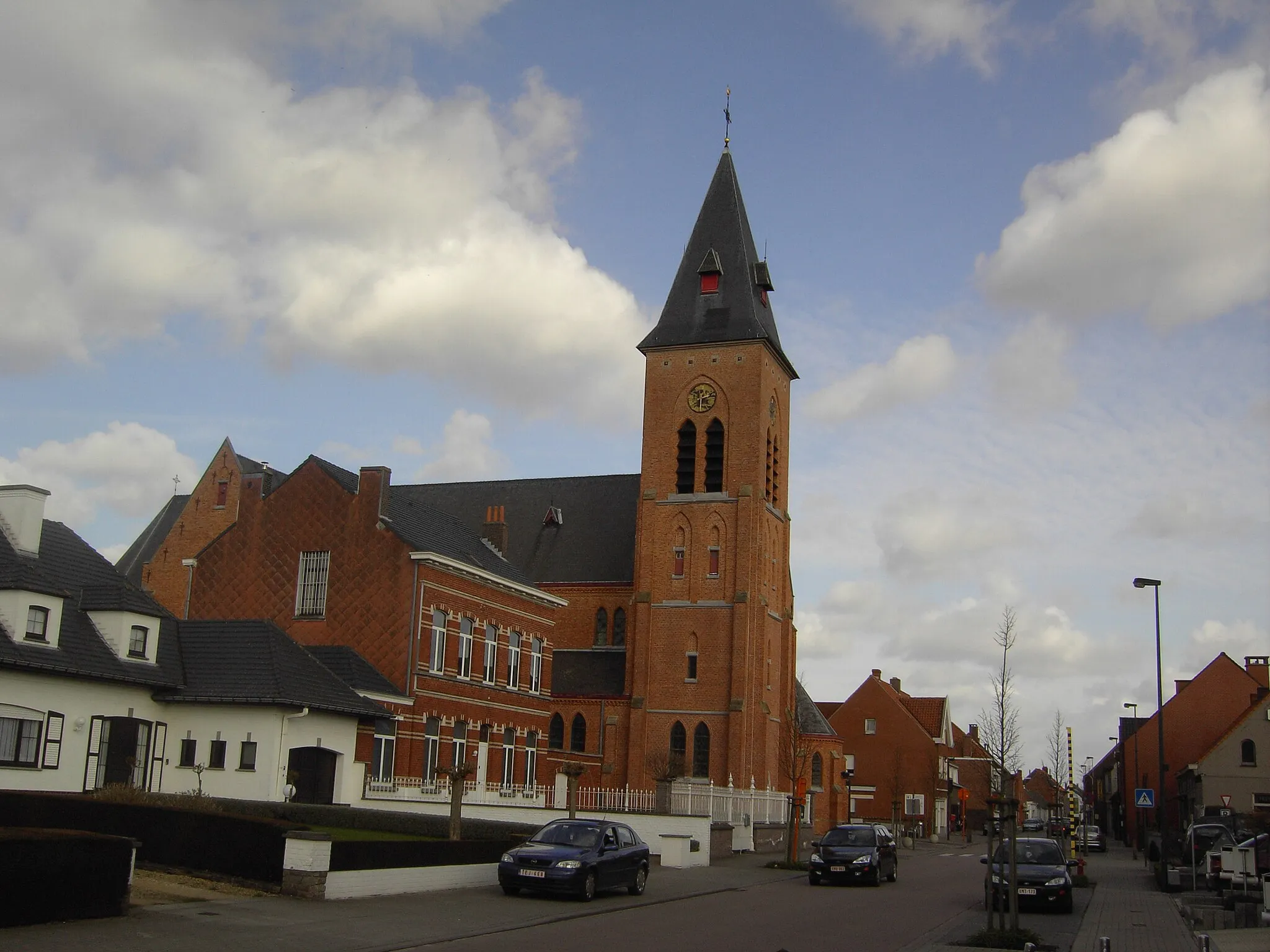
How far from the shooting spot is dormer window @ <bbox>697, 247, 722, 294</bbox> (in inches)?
2288

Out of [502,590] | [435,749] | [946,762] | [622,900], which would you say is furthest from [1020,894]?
[946,762]

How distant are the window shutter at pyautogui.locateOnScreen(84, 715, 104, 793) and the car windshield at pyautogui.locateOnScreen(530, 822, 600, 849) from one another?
11.1 meters

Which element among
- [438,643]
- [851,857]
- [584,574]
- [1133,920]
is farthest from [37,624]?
[584,574]

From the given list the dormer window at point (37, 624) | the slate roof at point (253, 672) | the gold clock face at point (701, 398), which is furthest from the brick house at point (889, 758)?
the dormer window at point (37, 624)

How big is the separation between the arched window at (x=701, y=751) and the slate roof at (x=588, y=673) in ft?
12.3

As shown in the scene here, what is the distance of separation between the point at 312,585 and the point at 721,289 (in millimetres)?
25317

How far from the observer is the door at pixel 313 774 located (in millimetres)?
32156

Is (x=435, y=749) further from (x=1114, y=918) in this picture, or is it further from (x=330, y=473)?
(x=1114, y=918)

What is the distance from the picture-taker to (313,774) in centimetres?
3262

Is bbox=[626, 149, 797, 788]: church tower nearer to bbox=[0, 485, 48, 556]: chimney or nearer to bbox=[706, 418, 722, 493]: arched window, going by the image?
bbox=[706, 418, 722, 493]: arched window

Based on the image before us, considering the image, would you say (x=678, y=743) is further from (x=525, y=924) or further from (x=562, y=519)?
(x=525, y=924)

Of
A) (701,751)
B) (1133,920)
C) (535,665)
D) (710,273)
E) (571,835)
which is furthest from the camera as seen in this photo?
(710,273)

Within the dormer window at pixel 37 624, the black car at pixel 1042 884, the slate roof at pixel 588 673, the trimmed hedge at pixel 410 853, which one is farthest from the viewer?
the slate roof at pixel 588 673

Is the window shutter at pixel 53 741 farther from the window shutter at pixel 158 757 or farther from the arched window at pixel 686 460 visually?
the arched window at pixel 686 460
